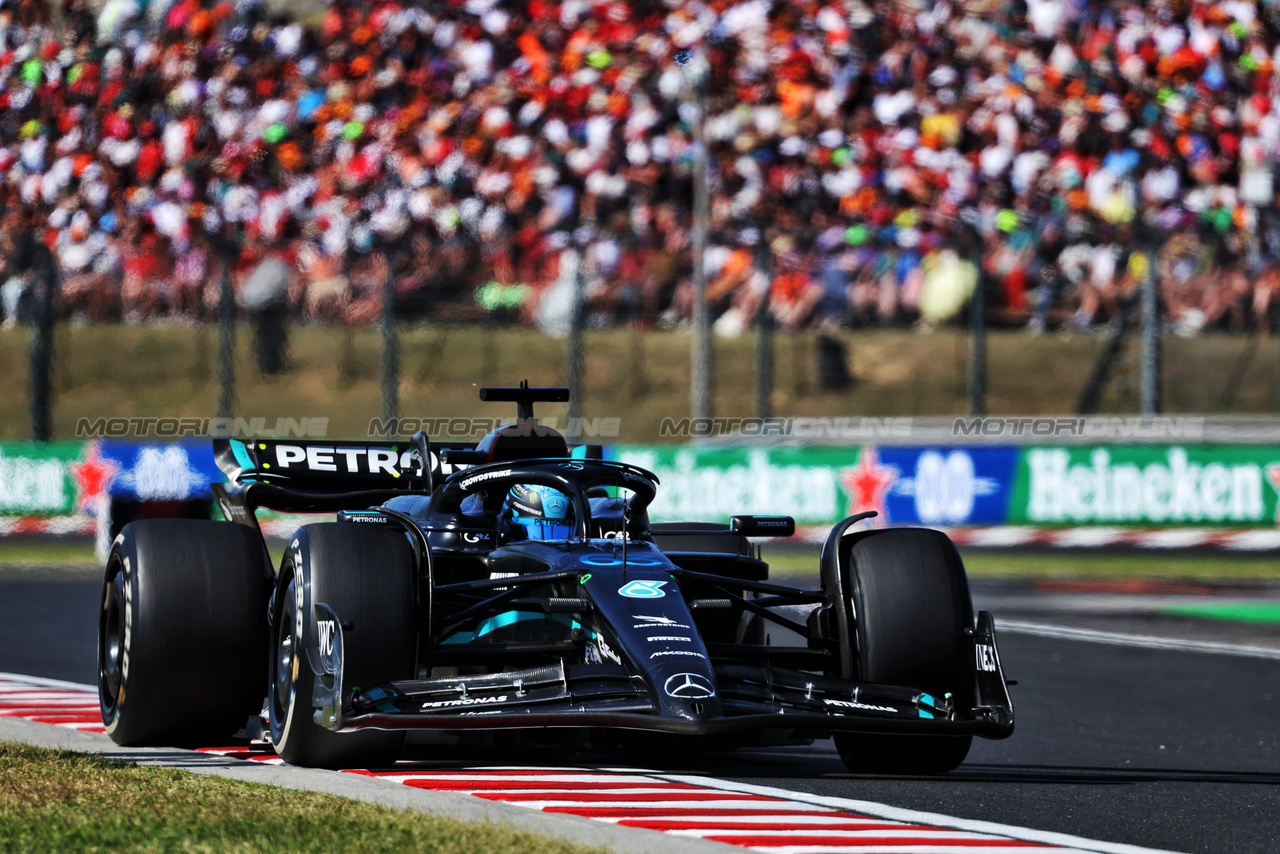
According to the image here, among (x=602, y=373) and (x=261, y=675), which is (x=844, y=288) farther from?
(x=261, y=675)

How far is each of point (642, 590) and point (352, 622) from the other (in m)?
0.99

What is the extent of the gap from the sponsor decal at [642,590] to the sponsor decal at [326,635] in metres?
0.98

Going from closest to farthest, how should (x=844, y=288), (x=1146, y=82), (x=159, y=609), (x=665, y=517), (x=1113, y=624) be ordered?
(x=159, y=609), (x=1113, y=624), (x=665, y=517), (x=844, y=288), (x=1146, y=82)

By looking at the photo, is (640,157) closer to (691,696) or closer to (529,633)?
(529,633)

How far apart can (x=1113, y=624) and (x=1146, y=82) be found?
17383mm

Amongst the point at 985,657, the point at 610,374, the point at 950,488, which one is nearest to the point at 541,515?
the point at 985,657

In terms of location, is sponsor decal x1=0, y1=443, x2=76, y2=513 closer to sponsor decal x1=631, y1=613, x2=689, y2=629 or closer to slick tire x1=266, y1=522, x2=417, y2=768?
slick tire x1=266, y1=522, x2=417, y2=768

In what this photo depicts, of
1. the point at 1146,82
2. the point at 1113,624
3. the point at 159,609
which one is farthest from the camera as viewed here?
the point at 1146,82

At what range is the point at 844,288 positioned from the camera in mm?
26531

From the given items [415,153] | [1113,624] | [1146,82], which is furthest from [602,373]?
[1113,624]

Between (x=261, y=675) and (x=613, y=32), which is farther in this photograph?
(x=613, y=32)

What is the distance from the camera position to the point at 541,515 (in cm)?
727

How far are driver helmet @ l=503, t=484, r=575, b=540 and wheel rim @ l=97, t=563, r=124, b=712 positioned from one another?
1.57 m
